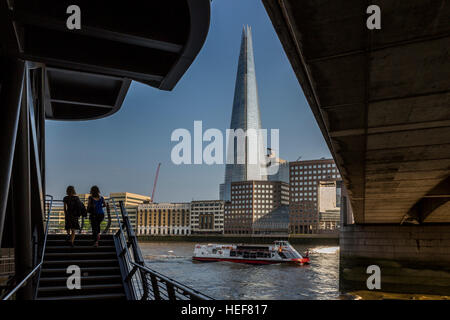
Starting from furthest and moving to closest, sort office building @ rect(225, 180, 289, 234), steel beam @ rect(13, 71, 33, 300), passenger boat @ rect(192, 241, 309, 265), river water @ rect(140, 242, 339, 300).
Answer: office building @ rect(225, 180, 289, 234), passenger boat @ rect(192, 241, 309, 265), river water @ rect(140, 242, 339, 300), steel beam @ rect(13, 71, 33, 300)

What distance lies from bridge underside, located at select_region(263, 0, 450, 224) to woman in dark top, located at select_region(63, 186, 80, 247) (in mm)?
6595

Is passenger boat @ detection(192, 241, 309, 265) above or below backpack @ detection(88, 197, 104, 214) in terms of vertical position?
below

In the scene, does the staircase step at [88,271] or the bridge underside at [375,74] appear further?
the staircase step at [88,271]

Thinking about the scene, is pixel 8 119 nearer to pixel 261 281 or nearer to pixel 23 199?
pixel 23 199

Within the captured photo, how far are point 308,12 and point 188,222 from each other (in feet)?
651

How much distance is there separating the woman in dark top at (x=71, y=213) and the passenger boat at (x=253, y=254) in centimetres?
4651

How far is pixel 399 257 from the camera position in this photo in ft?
92.9

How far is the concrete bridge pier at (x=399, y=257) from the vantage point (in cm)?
2714

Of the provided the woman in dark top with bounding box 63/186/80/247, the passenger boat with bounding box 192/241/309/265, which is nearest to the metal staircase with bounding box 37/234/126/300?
the woman in dark top with bounding box 63/186/80/247

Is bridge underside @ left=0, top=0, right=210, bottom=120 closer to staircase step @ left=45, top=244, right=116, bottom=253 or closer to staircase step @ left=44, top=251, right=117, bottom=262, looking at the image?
staircase step @ left=44, top=251, right=117, bottom=262

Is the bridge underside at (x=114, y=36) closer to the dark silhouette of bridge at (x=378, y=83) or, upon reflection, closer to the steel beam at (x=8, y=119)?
the steel beam at (x=8, y=119)

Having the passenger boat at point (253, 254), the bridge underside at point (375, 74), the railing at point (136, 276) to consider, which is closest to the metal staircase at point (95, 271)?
the railing at point (136, 276)

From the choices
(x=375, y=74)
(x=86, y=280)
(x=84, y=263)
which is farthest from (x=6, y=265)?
(x=375, y=74)

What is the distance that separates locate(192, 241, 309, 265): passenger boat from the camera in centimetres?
5491
